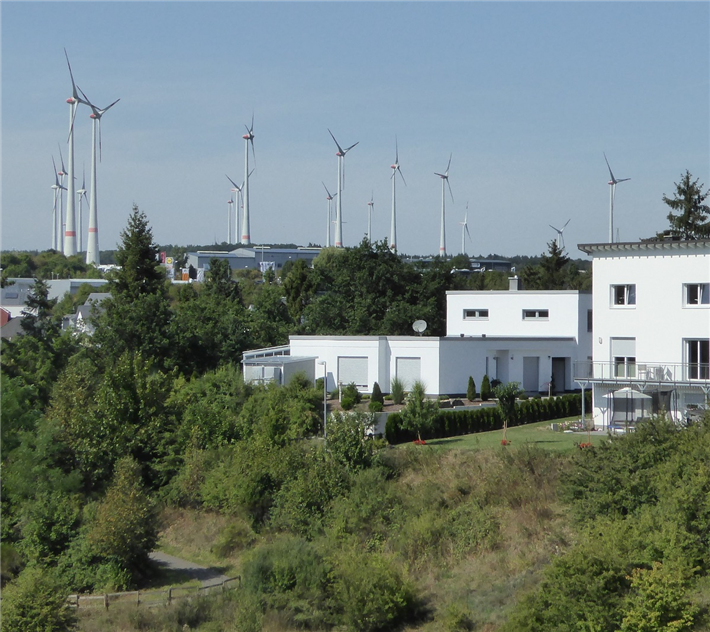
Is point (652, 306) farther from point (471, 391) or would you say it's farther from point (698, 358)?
point (471, 391)

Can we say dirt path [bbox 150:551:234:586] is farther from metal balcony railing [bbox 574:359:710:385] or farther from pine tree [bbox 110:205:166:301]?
pine tree [bbox 110:205:166:301]

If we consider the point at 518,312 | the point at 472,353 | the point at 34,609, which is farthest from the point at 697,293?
the point at 34,609

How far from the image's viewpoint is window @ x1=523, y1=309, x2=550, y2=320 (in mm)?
47625

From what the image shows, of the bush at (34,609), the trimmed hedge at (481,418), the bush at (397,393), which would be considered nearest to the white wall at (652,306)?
the trimmed hedge at (481,418)

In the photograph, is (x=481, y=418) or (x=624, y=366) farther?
(x=481, y=418)

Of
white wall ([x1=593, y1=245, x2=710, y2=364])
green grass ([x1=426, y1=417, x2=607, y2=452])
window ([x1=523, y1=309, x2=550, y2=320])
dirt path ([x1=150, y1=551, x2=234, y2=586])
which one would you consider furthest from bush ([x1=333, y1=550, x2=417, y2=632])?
window ([x1=523, y1=309, x2=550, y2=320])

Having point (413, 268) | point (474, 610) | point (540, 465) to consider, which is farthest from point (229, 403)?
point (413, 268)

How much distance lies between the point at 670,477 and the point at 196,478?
17.3 m

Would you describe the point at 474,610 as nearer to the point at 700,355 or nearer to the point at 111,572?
the point at 111,572

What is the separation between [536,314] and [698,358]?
14.8m

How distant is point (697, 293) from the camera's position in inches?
1340

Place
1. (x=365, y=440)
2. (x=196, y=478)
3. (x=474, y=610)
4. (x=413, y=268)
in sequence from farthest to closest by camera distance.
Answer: (x=413, y=268), (x=196, y=478), (x=365, y=440), (x=474, y=610)

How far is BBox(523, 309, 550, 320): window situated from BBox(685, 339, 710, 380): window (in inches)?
544

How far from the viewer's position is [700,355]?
33.7 meters
